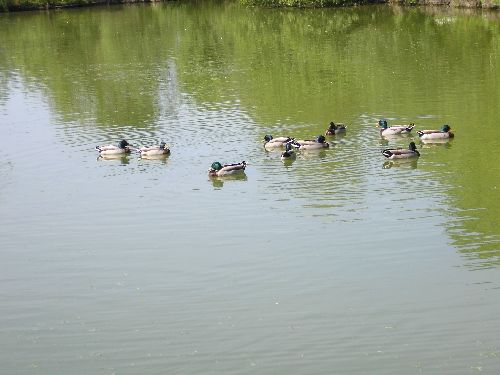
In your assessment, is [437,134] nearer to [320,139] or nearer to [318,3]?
[320,139]

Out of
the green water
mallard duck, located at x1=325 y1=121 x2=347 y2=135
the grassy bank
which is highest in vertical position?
the grassy bank

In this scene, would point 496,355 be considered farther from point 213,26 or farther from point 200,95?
point 213,26

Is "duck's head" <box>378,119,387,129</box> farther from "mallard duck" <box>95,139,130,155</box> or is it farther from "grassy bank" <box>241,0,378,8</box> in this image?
"grassy bank" <box>241,0,378,8</box>

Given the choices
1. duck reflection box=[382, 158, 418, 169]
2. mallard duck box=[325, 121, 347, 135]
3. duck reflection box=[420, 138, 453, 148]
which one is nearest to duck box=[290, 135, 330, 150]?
mallard duck box=[325, 121, 347, 135]

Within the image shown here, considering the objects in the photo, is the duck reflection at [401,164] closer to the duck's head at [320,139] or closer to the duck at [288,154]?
the duck's head at [320,139]

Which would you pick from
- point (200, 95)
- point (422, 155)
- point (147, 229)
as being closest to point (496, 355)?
point (147, 229)

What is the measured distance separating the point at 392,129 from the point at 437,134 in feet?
4.32

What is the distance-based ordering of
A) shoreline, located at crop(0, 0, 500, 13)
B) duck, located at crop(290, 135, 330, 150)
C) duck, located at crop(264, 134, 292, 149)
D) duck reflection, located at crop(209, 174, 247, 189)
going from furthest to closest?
shoreline, located at crop(0, 0, 500, 13) < duck, located at crop(264, 134, 292, 149) < duck, located at crop(290, 135, 330, 150) < duck reflection, located at crop(209, 174, 247, 189)

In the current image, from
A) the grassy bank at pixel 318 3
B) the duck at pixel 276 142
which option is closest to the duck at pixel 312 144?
the duck at pixel 276 142

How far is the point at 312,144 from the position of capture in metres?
24.3

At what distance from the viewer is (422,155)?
2394cm

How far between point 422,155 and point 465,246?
7.13 metres

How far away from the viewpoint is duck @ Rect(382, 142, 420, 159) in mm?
23125

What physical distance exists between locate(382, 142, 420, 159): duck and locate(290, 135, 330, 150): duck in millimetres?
1777
